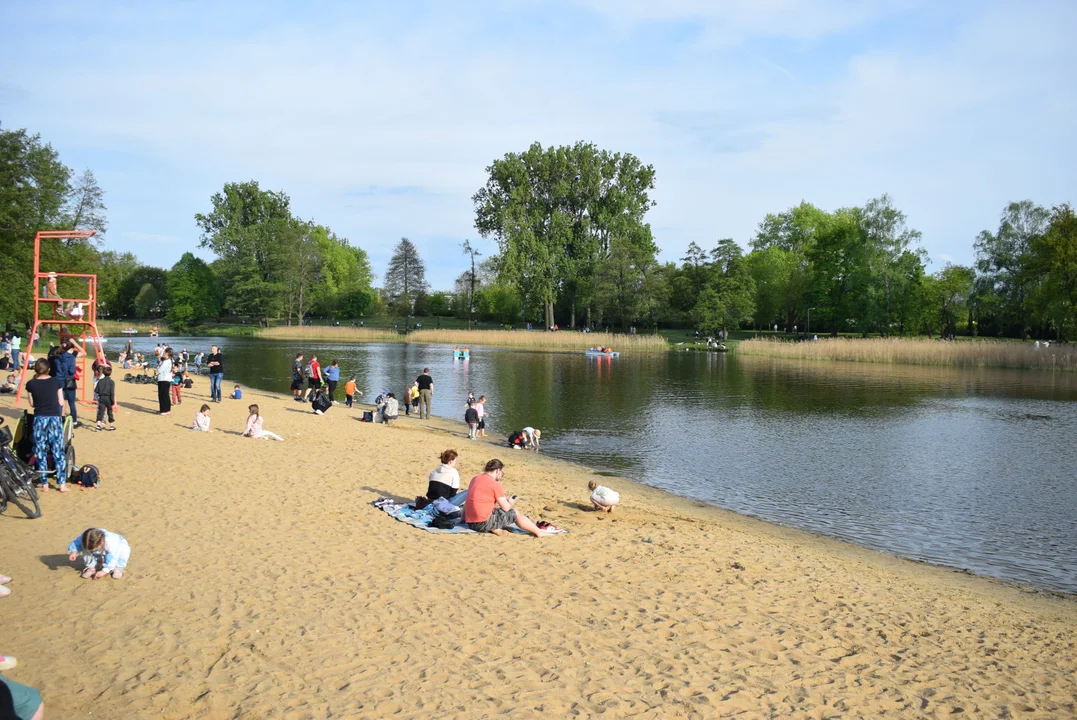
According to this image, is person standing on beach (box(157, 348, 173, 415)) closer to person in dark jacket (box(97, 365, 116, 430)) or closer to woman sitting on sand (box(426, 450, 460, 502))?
person in dark jacket (box(97, 365, 116, 430))

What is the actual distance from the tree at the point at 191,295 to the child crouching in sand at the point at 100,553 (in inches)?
3839

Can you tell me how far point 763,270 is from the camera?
9350 centimetres

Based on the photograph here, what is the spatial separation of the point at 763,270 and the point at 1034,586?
3431 inches

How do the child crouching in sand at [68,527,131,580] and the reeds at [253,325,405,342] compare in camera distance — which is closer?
the child crouching in sand at [68,527,131,580]

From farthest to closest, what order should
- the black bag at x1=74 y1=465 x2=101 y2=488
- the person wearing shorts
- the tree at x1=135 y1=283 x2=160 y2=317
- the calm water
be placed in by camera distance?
the tree at x1=135 y1=283 x2=160 y2=317, the calm water, the black bag at x1=74 y1=465 x2=101 y2=488, the person wearing shorts

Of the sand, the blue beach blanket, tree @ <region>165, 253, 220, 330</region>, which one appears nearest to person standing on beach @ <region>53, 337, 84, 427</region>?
the sand

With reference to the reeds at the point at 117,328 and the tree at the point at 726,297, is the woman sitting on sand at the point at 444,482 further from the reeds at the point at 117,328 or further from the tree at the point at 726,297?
the reeds at the point at 117,328

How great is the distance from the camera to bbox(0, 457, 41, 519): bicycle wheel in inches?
393

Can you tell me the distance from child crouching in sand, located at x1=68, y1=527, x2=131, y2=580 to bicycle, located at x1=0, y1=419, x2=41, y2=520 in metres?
2.64

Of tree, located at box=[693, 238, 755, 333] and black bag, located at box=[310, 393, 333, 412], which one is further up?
tree, located at box=[693, 238, 755, 333]

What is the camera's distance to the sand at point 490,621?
5.78 metres

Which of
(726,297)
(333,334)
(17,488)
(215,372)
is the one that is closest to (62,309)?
(215,372)

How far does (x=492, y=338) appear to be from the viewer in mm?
75750

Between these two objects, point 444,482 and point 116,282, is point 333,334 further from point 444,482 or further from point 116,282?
point 444,482
